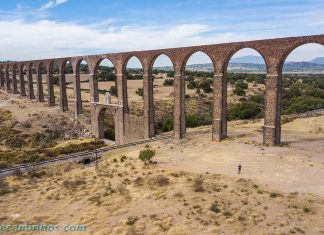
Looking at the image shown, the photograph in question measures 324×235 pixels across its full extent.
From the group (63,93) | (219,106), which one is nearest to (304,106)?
(219,106)

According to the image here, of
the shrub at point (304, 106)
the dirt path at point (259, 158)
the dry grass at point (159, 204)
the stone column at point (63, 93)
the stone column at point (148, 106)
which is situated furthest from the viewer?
the shrub at point (304, 106)

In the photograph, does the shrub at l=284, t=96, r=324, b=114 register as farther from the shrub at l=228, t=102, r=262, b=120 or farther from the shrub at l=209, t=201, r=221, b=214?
the shrub at l=209, t=201, r=221, b=214

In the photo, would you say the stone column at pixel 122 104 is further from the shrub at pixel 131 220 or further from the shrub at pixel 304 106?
the shrub at pixel 304 106

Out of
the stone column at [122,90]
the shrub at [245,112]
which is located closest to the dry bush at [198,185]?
the stone column at [122,90]

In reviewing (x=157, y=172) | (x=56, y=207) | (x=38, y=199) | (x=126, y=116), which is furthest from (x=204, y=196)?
(x=126, y=116)

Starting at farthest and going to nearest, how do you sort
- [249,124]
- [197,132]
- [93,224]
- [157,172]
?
[249,124] → [197,132] → [157,172] → [93,224]

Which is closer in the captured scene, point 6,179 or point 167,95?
point 6,179

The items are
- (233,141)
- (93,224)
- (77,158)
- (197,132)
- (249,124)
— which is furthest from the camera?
(249,124)

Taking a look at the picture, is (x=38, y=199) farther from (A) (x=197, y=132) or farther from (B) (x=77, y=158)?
(A) (x=197, y=132)
